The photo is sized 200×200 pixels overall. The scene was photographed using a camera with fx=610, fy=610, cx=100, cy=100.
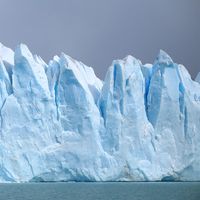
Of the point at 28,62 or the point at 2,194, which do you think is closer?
the point at 2,194

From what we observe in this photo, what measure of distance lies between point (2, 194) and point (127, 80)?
9825 mm

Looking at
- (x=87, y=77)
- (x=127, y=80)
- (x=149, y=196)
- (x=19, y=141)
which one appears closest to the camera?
(x=149, y=196)

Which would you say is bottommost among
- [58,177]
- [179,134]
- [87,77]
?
[58,177]

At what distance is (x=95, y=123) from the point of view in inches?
1158

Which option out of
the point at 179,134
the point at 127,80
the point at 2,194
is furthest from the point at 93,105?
the point at 2,194

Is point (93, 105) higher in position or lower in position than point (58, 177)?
higher

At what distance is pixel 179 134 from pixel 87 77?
5.92 m

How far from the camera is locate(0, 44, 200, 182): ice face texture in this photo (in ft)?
94.0

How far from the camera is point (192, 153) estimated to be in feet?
100

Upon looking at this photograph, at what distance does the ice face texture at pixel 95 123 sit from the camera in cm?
2864

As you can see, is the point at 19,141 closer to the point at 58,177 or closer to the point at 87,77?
the point at 58,177

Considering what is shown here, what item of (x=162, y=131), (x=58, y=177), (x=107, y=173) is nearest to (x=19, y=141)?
(x=58, y=177)

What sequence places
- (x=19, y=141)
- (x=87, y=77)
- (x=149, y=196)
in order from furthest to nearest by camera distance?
(x=87, y=77)
(x=19, y=141)
(x=149, y=196)

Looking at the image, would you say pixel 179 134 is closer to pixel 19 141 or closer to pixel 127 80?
pixel 127 80
